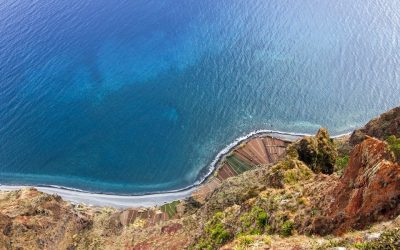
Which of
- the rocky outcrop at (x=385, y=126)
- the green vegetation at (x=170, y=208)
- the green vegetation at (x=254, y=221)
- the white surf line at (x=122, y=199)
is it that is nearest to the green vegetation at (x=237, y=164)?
the white surf line at (x=122, y=199)

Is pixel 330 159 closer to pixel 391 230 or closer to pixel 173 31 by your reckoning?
pixel 391 230

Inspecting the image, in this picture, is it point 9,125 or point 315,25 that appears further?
point 315,25

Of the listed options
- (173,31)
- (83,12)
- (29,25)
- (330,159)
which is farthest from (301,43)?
(29,25)

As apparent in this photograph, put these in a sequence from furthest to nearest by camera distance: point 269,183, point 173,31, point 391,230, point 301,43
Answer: point 173,31, point 301,43, point 269,183, point 391,230

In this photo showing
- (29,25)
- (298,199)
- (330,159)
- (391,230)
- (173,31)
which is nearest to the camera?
(391,230)

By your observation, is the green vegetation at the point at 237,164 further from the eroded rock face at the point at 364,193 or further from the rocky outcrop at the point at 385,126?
the eroded rock face at the point at 364,193

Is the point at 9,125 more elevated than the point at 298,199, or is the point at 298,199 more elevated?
A: the point at 9,125
